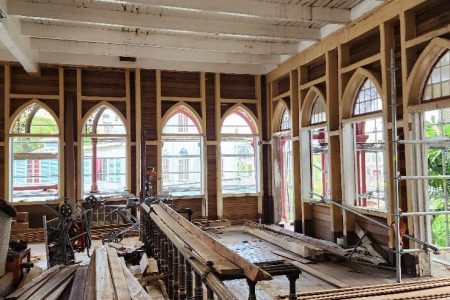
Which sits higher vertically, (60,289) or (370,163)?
(370,163)

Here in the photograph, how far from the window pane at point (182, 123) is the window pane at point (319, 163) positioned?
2.75 meters

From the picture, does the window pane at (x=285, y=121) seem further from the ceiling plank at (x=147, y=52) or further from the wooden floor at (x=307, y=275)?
the wooden floor at (x=307, y=275)

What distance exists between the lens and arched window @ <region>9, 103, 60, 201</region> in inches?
324

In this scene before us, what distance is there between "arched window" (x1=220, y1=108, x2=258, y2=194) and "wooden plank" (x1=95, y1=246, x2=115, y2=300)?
213 inches

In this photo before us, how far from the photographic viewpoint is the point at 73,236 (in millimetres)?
5926

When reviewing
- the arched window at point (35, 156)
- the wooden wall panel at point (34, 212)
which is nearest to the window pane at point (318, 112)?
the arched window at point (35, 156)

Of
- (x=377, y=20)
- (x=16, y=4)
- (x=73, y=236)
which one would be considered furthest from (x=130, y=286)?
(x=377, y=20)

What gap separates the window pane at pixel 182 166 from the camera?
29.7ft

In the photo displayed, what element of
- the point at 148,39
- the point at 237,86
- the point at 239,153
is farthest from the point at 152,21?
the point at 239,153

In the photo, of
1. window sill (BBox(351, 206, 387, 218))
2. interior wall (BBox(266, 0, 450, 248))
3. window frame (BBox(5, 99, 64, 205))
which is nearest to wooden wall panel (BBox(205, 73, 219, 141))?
interior wall (BBox(266, 0, 450, 248))

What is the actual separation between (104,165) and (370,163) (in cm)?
561

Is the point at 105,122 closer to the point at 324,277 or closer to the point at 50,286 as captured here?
the point at 50,286

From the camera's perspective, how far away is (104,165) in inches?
342

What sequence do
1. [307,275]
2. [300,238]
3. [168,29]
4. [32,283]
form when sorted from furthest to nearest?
[300,238] < [168,29] < [307,275] < [32,283]
